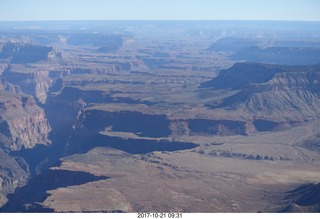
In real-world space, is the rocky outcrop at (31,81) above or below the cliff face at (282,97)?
above

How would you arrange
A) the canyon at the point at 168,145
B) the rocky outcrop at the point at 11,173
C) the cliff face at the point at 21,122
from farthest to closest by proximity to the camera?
the cliff face at the point at 21,122 < the rocky outcrop at the point at 11,173 < the canyon at the point at 168,145

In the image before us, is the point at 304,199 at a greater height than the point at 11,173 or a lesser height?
lesser

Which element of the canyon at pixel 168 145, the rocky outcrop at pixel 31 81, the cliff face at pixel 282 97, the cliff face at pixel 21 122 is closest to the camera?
the canyon at pixel 168 145

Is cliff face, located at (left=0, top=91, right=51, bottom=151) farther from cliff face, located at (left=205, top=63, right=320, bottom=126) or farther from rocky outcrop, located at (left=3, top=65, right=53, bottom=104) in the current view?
rocky outcrop, located at (left=3, top=65, right=53, bottom=104)

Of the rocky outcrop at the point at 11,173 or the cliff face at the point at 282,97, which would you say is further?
the cliff face at the point at 282,97

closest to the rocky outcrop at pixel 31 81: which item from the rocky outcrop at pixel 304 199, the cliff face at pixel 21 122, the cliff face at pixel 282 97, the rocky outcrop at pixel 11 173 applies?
the cliff face at pixel 21 122

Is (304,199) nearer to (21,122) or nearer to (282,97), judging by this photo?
(282,97)

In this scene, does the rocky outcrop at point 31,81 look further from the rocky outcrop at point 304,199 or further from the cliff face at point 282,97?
the rocky outcrop at point 304,199

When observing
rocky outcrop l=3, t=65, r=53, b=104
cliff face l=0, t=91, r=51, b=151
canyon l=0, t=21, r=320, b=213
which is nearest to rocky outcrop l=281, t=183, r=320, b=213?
canyon l=0, t=21, r=320, b=213

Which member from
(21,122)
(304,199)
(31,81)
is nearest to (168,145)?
(21,122)
